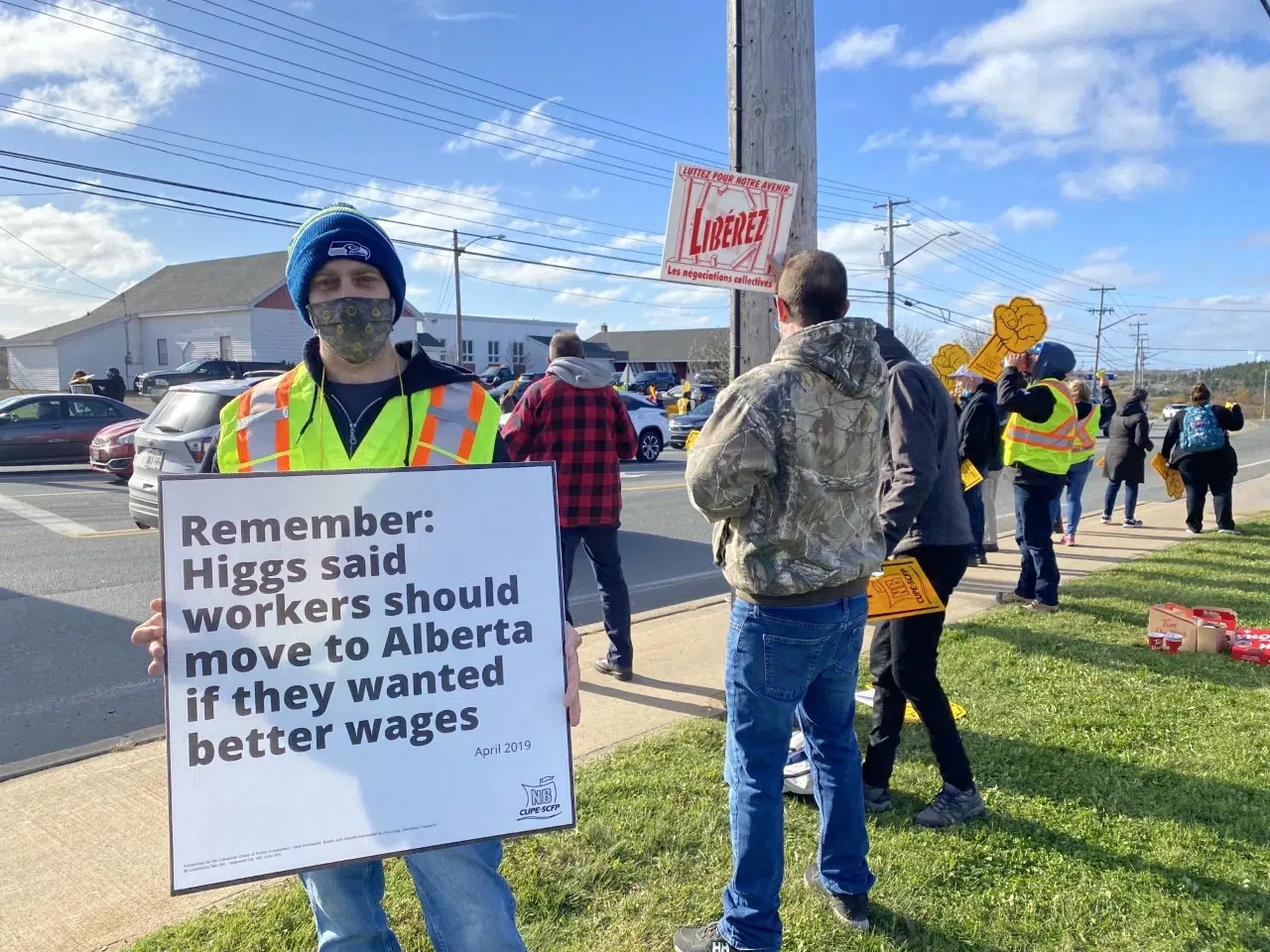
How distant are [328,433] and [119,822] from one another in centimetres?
241

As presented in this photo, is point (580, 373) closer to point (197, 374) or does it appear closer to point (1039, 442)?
point (1039, 442)

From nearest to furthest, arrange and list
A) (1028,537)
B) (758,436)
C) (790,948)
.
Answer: (758,436)
(790,948)
(1028,537)

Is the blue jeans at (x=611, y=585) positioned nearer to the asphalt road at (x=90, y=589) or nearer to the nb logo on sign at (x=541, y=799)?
the asphalt road at (x=90, y=589)

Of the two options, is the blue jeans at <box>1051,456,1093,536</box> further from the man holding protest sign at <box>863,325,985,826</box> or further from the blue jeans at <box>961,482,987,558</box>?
the man holding protest sign at <box>863,325,985,826</box>

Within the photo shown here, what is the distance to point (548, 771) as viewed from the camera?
182cm

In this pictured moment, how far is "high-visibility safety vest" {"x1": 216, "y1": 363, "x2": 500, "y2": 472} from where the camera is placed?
73.2 inches

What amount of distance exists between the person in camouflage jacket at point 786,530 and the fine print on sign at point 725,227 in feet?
4.44

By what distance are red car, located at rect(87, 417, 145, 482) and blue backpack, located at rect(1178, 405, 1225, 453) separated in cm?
1458

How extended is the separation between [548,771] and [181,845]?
69 cm

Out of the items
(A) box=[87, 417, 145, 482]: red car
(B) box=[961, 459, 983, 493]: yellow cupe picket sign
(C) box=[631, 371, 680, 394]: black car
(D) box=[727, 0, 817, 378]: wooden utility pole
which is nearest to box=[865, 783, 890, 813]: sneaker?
(D) box=[727, 0, 817, 378]: wooden utility pole

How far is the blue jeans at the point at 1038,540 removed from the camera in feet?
21.1

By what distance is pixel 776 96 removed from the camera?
3.98 meters

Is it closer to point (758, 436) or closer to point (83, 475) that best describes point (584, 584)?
point (758, 436)

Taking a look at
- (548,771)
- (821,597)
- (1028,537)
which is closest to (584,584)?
(1028,537)
